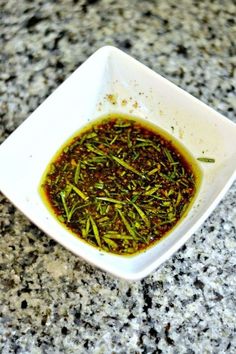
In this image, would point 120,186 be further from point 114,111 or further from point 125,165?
point 114,111

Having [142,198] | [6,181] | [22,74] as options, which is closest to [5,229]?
[6,181]

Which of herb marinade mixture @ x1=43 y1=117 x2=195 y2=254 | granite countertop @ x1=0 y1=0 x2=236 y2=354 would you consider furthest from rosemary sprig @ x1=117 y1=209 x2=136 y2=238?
granite countertop @ x1=0 y1=0 x2=236 y2=354

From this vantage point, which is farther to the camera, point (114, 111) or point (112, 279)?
point (114, 111)

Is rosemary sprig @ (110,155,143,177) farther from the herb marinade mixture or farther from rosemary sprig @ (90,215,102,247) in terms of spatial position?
rosemary sprig @ (90,215,102,247)

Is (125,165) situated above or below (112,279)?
above

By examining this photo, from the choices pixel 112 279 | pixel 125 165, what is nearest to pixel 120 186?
pixel 125 165

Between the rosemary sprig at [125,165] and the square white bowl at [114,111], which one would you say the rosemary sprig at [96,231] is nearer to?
the square white bowl at [114,111]
